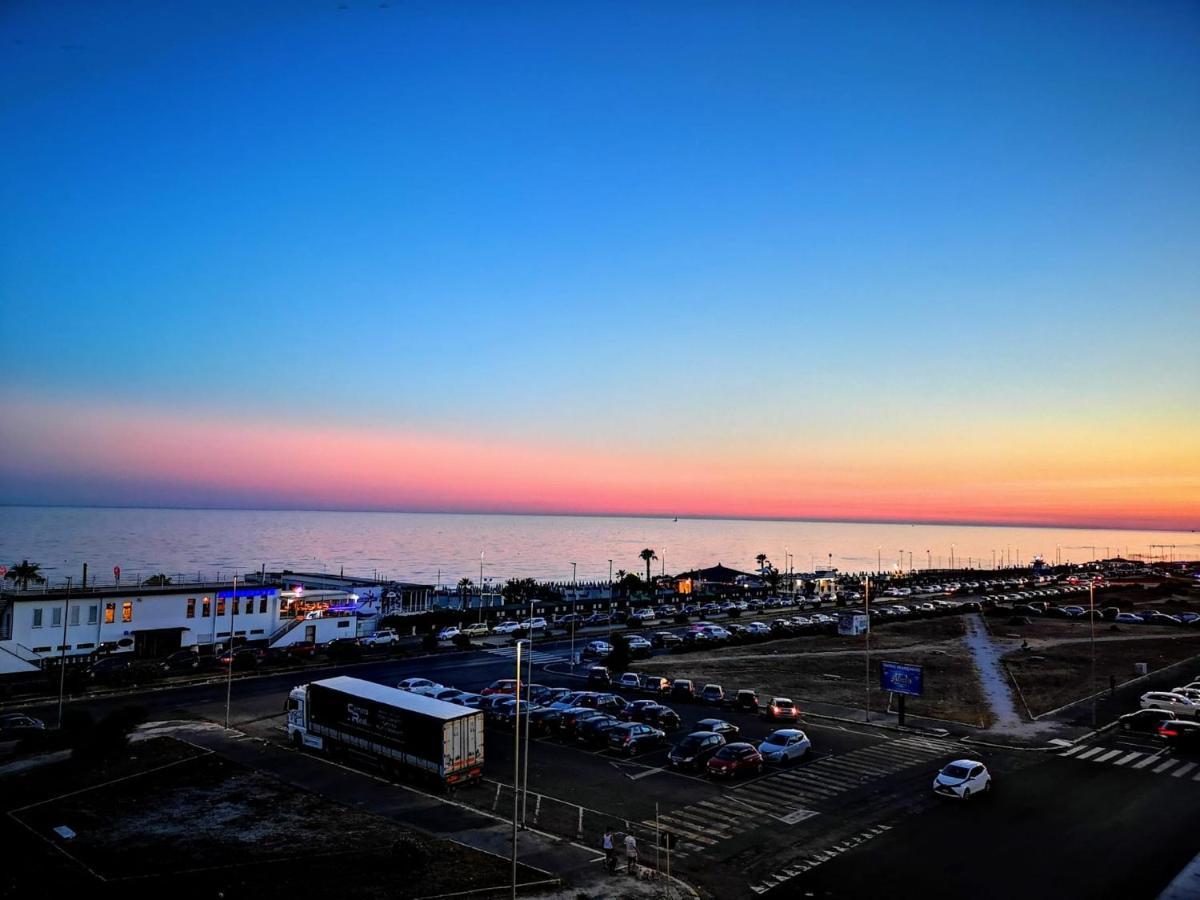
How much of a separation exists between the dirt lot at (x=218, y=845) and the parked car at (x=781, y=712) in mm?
24276

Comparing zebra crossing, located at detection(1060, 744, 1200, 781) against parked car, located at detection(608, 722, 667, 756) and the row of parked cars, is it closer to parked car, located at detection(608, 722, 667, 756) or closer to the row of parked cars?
the row of parked cars

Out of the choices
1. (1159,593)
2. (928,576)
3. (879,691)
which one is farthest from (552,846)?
(928,576)

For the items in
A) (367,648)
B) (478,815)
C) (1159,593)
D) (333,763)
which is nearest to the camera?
(478,815)

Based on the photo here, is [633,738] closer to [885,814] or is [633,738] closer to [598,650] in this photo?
[885,814]

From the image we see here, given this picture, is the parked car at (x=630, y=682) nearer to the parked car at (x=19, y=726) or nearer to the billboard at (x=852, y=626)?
the parked car at (x=19, y=726)

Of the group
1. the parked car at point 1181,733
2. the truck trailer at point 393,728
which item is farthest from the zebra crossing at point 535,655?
the parked car at point 1181,733

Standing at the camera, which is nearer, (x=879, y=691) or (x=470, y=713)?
(x=470, y=713)

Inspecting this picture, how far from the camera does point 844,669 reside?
61719mm

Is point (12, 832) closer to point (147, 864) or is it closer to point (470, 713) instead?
point (147, 864)

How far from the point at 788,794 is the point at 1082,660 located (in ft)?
160

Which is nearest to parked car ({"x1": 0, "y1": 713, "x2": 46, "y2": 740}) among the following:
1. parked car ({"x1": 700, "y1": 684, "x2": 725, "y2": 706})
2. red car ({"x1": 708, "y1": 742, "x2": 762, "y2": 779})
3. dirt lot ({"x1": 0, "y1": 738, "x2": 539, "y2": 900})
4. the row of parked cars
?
dirt lot ({"x1": 0, "y1": 738, "x2": 539, "y2": 900})

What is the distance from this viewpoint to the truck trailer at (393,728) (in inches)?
1227

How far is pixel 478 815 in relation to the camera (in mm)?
28375

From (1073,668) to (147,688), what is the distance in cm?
7056
